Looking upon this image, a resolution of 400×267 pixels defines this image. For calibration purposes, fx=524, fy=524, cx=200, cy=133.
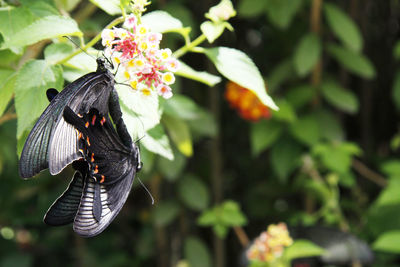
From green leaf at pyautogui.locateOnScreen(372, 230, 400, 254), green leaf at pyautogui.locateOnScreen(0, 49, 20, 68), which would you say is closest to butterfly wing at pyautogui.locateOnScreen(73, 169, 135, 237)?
green leaf at pyautogui.locateOnScreen(0, 49, 20, 68)

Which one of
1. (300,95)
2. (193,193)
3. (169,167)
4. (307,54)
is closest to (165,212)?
(193,193)

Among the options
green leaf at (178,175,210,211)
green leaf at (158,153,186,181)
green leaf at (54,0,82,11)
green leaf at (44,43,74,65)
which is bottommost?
green leaf at (178,175,210,211)

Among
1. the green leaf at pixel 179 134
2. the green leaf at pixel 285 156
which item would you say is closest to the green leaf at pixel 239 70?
the green leaf at pixel 179 134

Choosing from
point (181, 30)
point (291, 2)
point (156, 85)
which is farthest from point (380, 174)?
point (156, 85)

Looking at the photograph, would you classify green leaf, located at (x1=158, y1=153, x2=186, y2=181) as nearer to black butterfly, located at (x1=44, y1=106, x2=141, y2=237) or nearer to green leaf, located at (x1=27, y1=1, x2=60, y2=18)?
green leaf, located at (x1=27, y1=1, x2=60, y2=18)

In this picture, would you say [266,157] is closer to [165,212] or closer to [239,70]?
[165,212]

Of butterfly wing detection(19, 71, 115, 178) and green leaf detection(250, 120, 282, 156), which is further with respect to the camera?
green leaf detection(250, 120, 282, 156)
